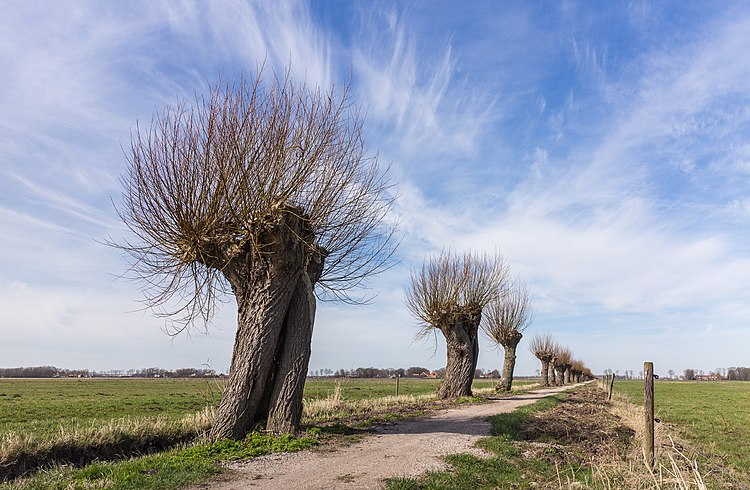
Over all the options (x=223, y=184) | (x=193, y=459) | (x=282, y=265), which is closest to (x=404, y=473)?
(x=193, y=459)

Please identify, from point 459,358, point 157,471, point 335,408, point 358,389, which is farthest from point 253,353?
point 358,389

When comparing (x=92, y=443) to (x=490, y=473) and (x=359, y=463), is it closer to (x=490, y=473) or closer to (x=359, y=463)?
(x=359, y=463)

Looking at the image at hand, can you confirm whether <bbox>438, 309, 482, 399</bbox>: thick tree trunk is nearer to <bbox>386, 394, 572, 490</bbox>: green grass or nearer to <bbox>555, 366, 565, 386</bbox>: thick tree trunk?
<bbox>386, 394, 572, 490</bbox>: green grass

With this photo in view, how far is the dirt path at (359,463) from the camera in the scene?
7.80 m

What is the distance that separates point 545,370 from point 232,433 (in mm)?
60522

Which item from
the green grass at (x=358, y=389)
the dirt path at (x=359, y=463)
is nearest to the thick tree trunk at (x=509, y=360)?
the green grass at (x=358, y=389)

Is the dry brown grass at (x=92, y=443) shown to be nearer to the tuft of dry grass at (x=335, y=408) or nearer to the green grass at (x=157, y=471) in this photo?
the green grass at (x=157, y=471)

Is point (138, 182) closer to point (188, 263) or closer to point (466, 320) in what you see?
point (188, 263)

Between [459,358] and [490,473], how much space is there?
17692mm

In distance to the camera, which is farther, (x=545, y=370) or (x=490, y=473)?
(x=545, y=370)

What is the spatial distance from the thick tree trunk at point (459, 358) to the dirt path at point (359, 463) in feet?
41.4

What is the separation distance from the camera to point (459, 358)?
26609mm

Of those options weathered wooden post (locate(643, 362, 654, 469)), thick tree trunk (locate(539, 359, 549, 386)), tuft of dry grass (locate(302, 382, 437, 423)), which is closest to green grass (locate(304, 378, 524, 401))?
tuft of dry grass (locate(302, 382, 437, 423))

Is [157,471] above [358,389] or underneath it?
above
